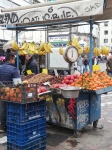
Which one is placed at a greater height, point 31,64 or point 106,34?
point 106,34

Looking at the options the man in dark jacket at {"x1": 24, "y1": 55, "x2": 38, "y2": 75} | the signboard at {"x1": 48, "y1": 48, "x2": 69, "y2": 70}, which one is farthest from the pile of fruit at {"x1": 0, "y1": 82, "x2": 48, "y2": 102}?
the signboard at {"x1": 48, "y1": 48, "x2": 69, "y2": 70}

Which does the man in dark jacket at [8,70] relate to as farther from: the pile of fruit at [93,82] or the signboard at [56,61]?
the signboard at [56,61]

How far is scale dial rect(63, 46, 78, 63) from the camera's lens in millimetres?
5430

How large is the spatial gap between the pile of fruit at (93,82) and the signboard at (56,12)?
134 cm

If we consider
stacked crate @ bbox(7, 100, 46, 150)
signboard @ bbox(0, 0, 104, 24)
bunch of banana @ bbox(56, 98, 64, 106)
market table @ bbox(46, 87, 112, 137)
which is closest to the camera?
stacked crate @ bbox(7, 100, 46, 150)

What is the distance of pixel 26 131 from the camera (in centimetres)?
405

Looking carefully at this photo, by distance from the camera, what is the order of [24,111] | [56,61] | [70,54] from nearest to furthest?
1. [24,111]
2. [70,54]
3. [56,61]

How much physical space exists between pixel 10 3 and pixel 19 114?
77.8 feet

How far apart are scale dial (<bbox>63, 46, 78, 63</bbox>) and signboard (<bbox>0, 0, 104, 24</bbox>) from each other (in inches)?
30.6

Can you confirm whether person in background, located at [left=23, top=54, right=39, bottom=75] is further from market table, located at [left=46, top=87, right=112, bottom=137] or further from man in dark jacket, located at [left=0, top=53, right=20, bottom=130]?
market table, located at [left=46, top=87, right=112, bottom=137]

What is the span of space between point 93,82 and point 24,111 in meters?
1.73

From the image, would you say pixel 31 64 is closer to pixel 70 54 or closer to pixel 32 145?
pixel 70 54

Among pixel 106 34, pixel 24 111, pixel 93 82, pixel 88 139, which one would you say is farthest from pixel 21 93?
pixel 106 34

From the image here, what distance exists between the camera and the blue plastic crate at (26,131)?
13.2ft
